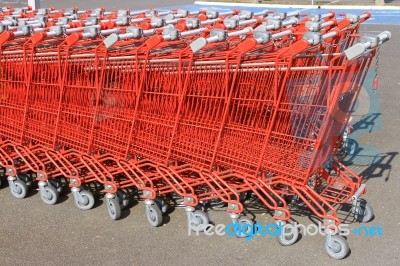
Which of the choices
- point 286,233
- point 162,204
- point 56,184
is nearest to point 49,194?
point 56,184

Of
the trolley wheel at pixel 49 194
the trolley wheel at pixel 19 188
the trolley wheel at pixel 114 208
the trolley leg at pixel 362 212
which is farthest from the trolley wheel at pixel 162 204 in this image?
the trolley leg at pixel 362 212

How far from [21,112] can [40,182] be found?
27.8 inches

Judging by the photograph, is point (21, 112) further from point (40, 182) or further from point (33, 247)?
point (33, 247)

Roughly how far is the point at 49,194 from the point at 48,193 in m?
0.01

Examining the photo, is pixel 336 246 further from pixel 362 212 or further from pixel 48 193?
pixel 48 193

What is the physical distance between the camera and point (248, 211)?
542 centimetres

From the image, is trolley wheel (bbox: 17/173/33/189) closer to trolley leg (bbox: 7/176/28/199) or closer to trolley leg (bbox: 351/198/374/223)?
trolley leg (bbox: 7/176/28/199)

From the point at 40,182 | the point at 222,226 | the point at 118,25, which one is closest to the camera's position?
the point at 222,226

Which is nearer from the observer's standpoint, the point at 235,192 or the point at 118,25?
the point at 235,192

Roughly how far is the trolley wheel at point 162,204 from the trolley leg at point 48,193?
1013 mm

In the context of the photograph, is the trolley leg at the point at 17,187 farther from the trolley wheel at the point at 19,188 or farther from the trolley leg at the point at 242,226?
the trolley leg at the point at 242,226

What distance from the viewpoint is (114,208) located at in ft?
17.4

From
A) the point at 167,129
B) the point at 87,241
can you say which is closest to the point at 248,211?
the point at 167,129

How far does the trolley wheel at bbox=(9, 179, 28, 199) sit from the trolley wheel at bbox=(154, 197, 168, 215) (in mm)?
1384
